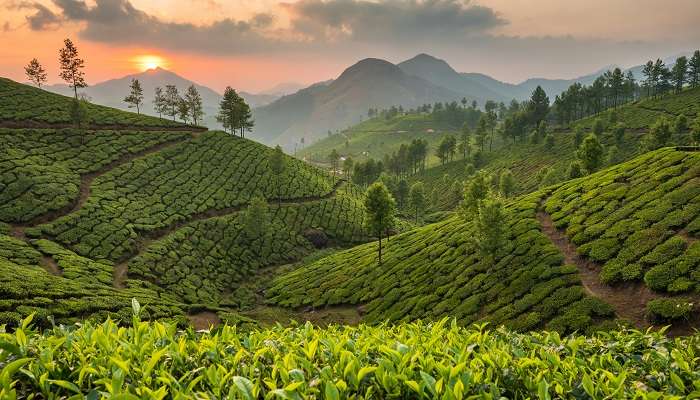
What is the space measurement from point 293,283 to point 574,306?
125ft

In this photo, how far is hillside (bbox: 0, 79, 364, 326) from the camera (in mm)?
36363

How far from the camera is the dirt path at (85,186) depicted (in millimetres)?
48031

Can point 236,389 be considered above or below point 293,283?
above

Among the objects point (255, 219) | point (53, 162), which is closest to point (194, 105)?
point (53, 162)

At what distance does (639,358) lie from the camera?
22.6 feet

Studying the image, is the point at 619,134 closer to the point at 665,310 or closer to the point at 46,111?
the point at 665,310

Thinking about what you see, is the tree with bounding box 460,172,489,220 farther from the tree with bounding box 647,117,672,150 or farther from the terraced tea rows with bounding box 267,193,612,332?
the tree with bounding box 647,117,672,150

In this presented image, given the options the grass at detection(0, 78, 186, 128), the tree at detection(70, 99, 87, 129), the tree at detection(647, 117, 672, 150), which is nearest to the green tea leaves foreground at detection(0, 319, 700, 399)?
the tree at detection(70, 99, 87, 129)

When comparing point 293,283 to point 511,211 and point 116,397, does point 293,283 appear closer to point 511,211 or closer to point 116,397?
point 511,211

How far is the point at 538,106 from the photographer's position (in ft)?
473

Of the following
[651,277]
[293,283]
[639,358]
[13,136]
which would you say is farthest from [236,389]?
[13,136]

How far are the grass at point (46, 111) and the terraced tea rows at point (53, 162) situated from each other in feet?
17.8

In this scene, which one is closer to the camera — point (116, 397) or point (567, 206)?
point (116, 397)

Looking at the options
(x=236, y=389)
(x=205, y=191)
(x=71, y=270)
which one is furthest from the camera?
(x=205, y=191)
